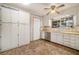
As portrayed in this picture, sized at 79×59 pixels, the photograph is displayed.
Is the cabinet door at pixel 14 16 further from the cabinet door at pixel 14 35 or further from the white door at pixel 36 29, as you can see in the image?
the white door at pixel 36 29

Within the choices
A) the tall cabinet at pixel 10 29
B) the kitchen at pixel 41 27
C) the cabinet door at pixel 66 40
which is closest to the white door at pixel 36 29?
the kitchen at pixel 41 27

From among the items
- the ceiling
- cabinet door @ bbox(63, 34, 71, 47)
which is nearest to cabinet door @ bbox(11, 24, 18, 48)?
the ceiling

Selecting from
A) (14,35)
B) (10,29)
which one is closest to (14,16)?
(10,29)

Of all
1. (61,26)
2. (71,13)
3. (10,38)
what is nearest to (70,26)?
(61,26)

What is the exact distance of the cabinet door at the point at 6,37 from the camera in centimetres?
211

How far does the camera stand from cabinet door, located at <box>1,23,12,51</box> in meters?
2.11

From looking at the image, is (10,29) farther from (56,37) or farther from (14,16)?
(56,37)

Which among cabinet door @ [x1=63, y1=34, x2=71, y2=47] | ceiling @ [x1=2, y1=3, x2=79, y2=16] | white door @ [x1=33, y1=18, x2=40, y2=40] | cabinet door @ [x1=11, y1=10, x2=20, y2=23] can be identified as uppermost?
ceiling @ [x1=2, y1=3, x2=79, y2=16]

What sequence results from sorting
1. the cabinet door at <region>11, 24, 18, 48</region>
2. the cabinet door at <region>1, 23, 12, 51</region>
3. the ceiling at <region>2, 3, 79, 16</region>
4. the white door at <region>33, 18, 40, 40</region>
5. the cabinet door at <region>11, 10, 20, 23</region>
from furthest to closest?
the cabinet door at <region>11, 24, 18, 48</region>, the cabinet door at <region>11, 10, 20, 23</region>, the cabinet door at <region>1, 23, 12, 51</region>, the white door at <region>33, 18, 40, 40</region>, the ceiling at <region>2, 3, 79, 16</region>

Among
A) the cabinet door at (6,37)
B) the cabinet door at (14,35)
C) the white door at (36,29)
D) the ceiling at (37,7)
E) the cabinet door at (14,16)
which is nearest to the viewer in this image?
the ceiling at (37,7)

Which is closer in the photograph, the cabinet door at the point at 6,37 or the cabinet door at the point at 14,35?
the cabinet door at the point at 6,37

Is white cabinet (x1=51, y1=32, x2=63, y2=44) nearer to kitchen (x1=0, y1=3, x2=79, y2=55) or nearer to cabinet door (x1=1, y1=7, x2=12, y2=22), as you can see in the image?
kitchen (x1=0, y1=3, x2=79, y2=55)

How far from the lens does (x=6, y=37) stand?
7.39ft
